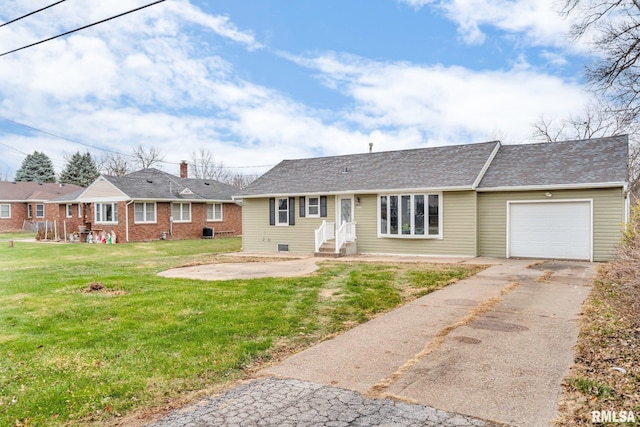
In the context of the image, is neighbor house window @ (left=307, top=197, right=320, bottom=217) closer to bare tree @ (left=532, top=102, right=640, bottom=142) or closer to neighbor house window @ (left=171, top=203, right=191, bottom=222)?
neighbor house window @ (left=171, top=203, right=191, bottom=222)

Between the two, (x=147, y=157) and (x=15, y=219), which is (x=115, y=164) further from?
(x=15, y=219)

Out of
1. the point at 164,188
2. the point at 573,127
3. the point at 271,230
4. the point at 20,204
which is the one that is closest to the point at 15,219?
the point at 20,204

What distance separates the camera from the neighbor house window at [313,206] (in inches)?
707

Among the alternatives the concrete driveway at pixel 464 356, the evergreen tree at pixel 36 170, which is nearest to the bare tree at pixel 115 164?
the evergreen tree at pixel 36 170

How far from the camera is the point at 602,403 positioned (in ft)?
11.4

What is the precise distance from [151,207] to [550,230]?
21.6 m

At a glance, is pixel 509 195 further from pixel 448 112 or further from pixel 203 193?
pixel 203 193

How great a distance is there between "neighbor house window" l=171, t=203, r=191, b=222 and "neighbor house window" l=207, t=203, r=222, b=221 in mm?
1698

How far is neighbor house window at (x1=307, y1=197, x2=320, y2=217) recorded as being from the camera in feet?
58.9

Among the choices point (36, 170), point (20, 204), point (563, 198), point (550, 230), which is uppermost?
point (36, 170)

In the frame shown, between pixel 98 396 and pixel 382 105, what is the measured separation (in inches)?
847

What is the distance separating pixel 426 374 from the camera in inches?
164

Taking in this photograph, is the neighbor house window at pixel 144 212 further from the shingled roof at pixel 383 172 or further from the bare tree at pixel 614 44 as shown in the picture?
the bare tree at pixel 614 44

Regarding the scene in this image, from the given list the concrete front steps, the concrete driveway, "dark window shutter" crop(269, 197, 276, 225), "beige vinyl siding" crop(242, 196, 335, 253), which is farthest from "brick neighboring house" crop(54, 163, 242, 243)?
the concrete driveway
